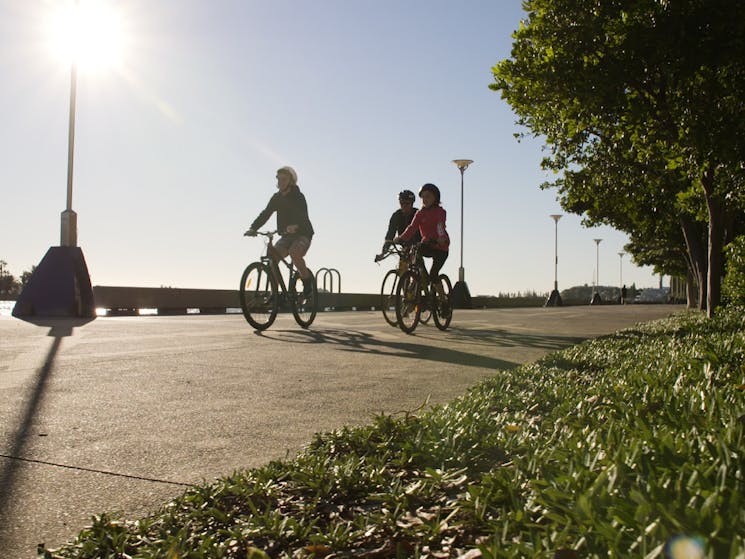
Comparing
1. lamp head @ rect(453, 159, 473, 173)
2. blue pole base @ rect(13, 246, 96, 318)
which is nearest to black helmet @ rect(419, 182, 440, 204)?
blue pole base @ rect(13, 246, 96, 318)

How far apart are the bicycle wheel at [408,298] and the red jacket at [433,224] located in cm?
61

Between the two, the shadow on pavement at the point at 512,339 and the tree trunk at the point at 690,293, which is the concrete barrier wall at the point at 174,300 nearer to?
the shadow on pavement at the point at 512,339

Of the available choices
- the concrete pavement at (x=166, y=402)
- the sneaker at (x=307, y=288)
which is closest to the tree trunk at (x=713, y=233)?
the concrete pavement at (x=166, y=402)

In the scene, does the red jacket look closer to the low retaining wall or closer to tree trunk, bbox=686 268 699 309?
the low retaining wall

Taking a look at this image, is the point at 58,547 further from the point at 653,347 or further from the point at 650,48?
the point at 650,48

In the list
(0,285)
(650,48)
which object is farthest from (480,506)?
(0,285)

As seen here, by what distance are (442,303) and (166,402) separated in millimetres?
7009

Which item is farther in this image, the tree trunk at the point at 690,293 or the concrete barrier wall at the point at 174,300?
the tree trunk at the point at 690,293

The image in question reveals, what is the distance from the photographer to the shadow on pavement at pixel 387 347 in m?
6.21

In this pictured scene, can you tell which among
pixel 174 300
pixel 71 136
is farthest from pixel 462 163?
pixel 71 136

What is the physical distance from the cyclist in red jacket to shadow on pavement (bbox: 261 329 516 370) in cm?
157

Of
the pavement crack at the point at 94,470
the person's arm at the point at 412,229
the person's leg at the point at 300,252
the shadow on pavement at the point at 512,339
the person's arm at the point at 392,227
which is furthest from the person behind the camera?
the person's arm at the point at 392,227

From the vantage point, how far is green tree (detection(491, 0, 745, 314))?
903 cm

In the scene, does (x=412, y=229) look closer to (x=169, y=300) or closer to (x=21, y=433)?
(x=21, y=433)
